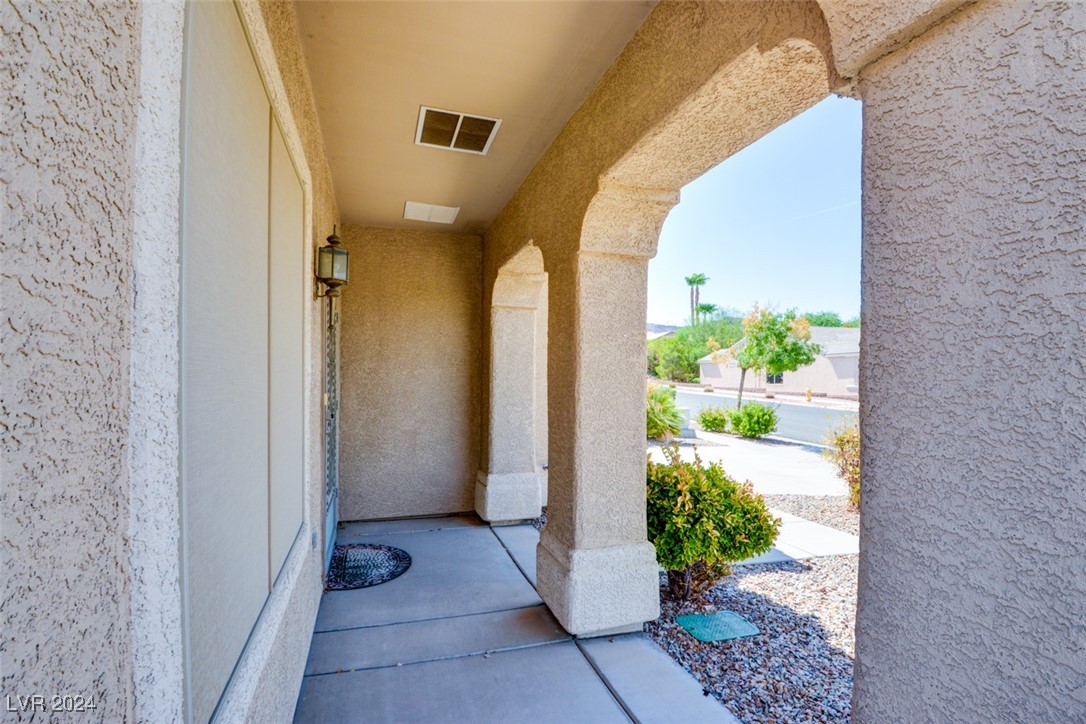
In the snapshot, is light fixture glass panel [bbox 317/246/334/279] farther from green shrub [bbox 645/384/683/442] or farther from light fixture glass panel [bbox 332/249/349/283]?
green shrub [bbox 645/384/683/442]

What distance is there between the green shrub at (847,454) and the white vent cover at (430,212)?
5504mm

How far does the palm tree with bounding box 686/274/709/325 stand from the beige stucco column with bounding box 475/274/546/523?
50147mm

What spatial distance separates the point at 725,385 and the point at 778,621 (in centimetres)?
3654

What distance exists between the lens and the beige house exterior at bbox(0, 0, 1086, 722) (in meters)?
0.60

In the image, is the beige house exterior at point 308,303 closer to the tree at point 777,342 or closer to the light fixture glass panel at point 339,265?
the light fixture glass panel at point 339,265

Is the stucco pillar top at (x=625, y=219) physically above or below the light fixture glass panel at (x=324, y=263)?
above

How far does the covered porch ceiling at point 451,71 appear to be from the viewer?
2.35 m

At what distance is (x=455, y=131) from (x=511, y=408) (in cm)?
307

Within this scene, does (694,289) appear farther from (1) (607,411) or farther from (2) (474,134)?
(1) (607,411)

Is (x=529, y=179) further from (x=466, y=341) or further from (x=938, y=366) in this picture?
(x=938, y=366)

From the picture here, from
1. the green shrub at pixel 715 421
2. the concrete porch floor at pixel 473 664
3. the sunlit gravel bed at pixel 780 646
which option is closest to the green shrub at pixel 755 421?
the green shrub at pixel 715 421

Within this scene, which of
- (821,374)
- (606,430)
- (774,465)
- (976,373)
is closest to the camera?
(976,373)

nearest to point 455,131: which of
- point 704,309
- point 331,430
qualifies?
point 331,430

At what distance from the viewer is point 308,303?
9.36ft
